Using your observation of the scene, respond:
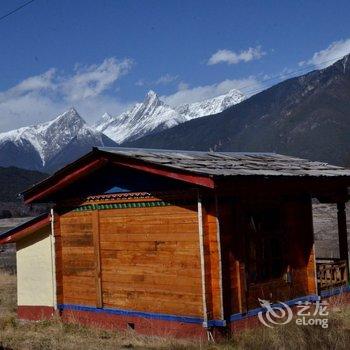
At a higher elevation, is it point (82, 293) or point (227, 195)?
point (227, 195)

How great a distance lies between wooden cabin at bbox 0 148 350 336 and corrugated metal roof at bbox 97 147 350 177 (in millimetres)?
35

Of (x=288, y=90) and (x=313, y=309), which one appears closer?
(x=313, y=309)

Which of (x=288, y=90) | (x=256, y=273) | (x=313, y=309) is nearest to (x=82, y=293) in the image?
(x=256, y=273)

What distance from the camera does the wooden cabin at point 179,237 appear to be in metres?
9.39

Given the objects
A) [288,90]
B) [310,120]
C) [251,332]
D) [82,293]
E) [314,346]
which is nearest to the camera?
[314,346]

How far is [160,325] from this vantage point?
32.9ft

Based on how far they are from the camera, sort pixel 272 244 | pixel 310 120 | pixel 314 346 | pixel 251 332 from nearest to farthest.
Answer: pixel 314 346 < pixel 251 332 < pixel 272 244 < pixel 310 120

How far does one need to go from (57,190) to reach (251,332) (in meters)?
5.10

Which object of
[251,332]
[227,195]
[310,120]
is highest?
[310,120]

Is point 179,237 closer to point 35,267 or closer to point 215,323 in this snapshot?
point 215,323

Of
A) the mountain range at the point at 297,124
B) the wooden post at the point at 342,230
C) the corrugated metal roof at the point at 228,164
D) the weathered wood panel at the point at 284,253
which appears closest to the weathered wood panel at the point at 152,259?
the weathered wood panel at the point at 284,253

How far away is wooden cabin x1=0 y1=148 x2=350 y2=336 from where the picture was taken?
9391 millimetres

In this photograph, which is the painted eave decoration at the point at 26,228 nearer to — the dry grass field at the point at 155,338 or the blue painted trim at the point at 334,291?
the dry grass field at the point at 155,338

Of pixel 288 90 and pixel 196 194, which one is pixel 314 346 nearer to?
pixel 196 194
